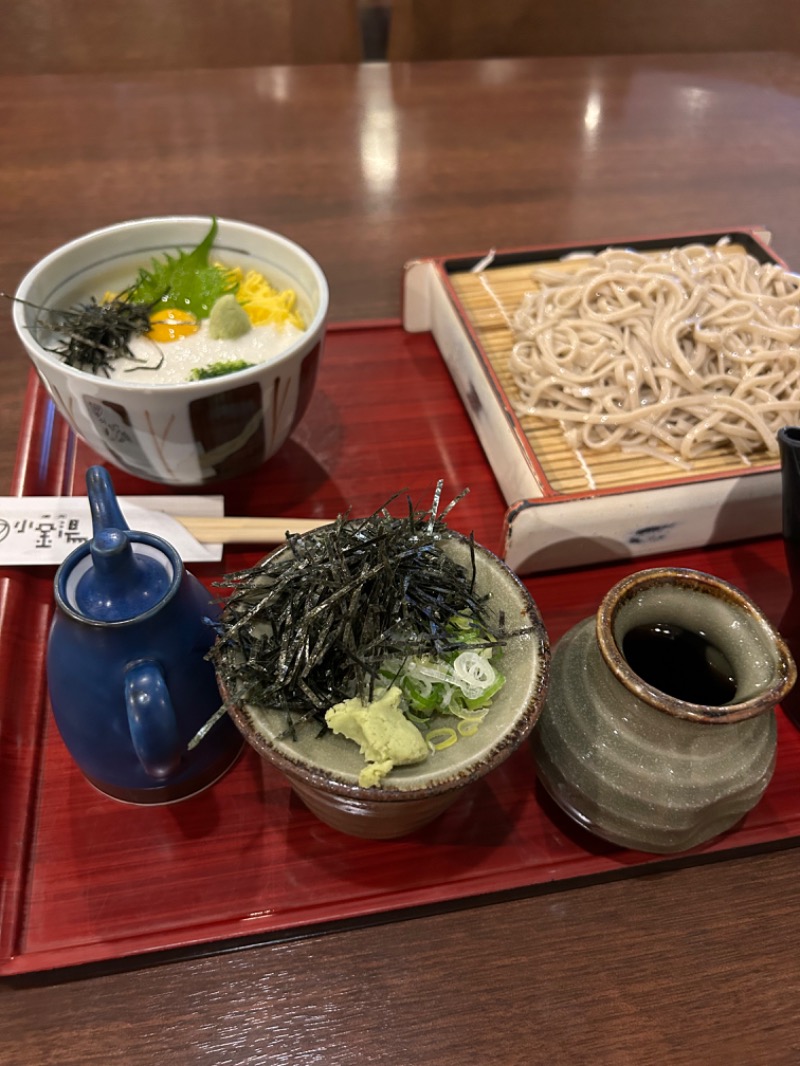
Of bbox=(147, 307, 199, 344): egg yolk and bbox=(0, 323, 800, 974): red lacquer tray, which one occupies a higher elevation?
bbox=(147, 307, 199, 344): egg yolk

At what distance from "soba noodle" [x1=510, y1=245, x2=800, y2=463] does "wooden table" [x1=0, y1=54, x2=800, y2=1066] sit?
16.6 inches

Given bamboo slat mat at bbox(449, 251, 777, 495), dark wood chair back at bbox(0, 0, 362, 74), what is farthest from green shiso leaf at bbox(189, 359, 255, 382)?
dark wood chair back at bbox(0, 0, 362, 74)

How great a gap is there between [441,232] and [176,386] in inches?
50.7

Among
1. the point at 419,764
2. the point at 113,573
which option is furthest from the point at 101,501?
the point at 419,764

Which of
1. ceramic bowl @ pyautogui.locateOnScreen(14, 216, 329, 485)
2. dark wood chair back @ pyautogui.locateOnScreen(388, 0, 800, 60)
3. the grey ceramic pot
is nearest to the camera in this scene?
the grey ceramic pot

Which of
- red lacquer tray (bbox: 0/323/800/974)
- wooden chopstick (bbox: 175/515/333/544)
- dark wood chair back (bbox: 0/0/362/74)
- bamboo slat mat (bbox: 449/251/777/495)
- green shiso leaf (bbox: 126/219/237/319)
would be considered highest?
dark wood chair back (bbox: 0/0/362/74)

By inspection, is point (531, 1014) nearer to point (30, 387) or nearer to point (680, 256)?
point (30, 387)

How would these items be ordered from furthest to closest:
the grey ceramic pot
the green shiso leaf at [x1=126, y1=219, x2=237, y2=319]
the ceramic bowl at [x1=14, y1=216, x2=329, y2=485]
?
1. the green shiso leaf at [x1=126, y1=219, x2=237, y2=319]
2. the ceramic bowl at [x1=14, y1=216, x2=329, y2=485]
3. the grey ceramic pot

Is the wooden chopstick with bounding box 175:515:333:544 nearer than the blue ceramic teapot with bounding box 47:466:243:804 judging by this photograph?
No

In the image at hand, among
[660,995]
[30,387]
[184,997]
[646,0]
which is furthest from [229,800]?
[646,0]

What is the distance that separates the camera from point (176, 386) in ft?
3.56

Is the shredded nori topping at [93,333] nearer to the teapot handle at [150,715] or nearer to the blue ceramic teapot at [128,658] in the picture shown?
the blue ceramic teapot at [128,658]

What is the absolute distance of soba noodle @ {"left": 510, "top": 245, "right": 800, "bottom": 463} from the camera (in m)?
1.48

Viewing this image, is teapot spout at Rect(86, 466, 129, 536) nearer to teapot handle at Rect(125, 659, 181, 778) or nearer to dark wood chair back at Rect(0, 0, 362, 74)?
teapot handle at Rect(125, 659, 181, 778)
